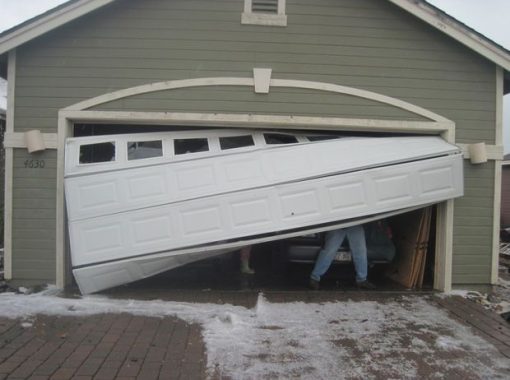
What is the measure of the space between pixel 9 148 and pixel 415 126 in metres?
5.90

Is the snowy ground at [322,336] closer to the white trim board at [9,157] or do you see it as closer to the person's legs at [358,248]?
the person's legs at [358,248]

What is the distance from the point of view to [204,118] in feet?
21.7

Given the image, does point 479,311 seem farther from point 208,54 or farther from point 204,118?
point 208,54

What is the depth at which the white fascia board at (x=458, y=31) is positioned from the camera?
21.5ft

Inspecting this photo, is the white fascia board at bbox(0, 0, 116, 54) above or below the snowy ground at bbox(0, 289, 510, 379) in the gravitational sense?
above

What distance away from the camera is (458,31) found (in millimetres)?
6664

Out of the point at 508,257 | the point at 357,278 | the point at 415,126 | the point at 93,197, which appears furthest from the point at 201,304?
the point at 508,257

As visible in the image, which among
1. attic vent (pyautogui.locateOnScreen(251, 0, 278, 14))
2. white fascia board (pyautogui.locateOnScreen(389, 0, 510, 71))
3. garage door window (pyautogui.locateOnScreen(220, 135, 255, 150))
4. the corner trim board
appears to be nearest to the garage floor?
the corner trim board

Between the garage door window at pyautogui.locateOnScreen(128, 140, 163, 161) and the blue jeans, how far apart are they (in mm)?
2814

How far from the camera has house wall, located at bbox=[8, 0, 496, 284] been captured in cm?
653

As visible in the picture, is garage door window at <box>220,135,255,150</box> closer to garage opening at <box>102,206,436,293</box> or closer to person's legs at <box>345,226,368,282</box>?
garage opening at <box>102,206,436,293</box>

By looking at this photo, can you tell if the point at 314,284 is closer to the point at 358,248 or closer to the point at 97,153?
the point at 358,248

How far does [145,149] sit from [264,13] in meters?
2.63

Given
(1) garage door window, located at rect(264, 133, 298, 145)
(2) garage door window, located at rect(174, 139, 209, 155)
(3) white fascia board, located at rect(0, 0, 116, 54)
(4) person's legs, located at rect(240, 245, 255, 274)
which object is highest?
(3) white fascia board, located at rect(0, 0, 116, 54)
